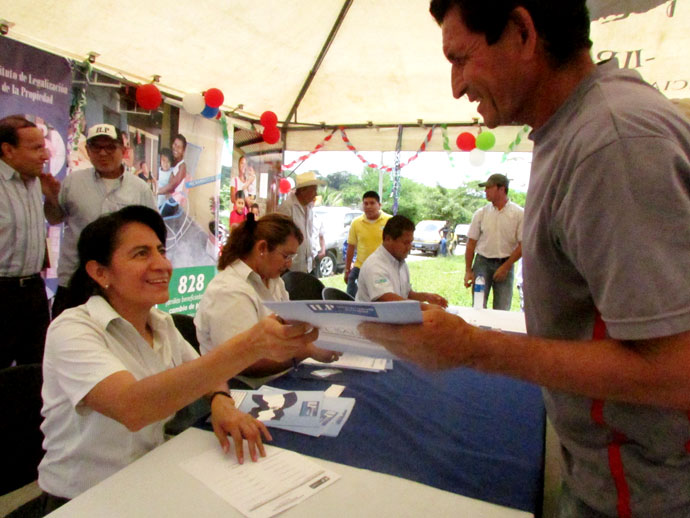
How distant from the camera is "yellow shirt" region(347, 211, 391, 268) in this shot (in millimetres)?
5191

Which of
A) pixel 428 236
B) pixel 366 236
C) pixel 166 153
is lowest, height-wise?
pixel 366 236

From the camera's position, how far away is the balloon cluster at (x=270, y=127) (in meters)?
5.11

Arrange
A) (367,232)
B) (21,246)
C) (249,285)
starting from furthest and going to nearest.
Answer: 1. (367,232)
2. (21,246)
3. (249,285)

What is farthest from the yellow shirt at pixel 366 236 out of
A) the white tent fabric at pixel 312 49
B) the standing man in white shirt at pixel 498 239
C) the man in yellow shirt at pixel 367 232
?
the standing man in white shirt at pixel 498 239

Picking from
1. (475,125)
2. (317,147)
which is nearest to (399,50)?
(475,125)

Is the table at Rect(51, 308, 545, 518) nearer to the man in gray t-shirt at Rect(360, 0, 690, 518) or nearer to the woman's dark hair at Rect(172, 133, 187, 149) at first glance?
the man in gray t-shirt at Rect(360, 0, 690, 518)

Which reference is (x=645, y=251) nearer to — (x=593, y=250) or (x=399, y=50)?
(x=593, y=250)

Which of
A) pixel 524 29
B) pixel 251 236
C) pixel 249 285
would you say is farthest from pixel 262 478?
pixel 251 236

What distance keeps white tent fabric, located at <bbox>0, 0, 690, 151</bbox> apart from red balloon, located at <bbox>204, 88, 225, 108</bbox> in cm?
13

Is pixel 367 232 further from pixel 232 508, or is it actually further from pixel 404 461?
pixel 232 508

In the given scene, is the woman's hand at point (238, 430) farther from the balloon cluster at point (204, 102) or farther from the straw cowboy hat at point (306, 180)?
the straw cowboy hat at point (306, 180)

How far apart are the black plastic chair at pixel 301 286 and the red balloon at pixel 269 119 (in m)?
2.38

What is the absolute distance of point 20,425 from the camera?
1.28m

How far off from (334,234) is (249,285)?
7.22 meters
